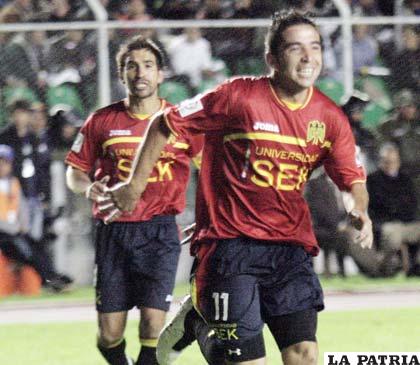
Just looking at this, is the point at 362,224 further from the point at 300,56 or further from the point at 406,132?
the point at 406,132

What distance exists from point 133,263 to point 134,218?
0.87 feet

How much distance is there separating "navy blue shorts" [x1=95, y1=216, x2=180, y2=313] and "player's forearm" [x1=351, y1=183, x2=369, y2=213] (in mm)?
1874

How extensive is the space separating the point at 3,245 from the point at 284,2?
3.98 metres

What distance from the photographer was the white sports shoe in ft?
22.3

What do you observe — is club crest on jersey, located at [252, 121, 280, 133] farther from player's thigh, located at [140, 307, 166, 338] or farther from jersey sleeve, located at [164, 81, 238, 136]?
player's thigh, located at [140, 307, 166, 338]

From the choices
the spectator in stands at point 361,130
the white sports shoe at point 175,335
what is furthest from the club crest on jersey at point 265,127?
the spectator in stands at point 361,130

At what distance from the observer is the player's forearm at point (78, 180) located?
309 inches

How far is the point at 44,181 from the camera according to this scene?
13.6m

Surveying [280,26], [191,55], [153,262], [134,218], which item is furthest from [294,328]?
[191,55]

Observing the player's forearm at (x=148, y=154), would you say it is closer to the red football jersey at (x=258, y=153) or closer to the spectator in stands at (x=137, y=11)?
the red football jersey at (x=258, y=153)

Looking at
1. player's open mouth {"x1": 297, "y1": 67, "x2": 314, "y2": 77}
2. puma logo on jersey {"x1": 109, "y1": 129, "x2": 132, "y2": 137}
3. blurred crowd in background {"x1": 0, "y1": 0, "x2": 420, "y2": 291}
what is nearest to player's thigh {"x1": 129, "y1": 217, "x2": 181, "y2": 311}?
puma logo on jersey {"x1": 109, "y1": 129, "x2": 132, "y2": 137}

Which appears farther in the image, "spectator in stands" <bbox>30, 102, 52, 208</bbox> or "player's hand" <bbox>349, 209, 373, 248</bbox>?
"spectator in stands" <bbox>30, 102, 52, 208</bbox>

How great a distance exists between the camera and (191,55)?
13836 millimetres

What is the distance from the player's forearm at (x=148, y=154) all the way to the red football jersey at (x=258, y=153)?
8cm
